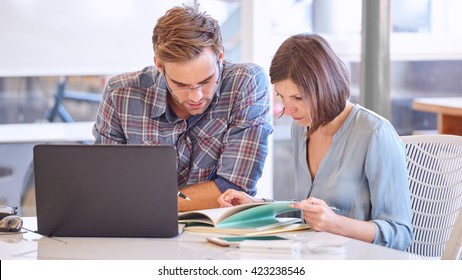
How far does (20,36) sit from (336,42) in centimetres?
168

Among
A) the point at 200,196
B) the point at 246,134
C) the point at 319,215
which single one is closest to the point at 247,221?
the point at 319,215

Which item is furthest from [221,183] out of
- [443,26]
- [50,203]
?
[443,26]

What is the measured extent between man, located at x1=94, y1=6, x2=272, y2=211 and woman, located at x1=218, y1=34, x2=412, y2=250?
0.30 metres

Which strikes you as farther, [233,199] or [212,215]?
[233,199]

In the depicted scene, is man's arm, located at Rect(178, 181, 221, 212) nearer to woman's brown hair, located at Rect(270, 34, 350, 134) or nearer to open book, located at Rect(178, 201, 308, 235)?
open book, located at Rect(178, 201, 308, 235)

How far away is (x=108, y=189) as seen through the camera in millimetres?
1917

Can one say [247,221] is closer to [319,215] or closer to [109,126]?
[319,215]

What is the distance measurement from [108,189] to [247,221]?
0.36m

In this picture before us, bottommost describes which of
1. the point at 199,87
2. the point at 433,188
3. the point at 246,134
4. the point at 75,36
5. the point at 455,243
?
the point at 455,243

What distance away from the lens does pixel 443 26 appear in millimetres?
4754

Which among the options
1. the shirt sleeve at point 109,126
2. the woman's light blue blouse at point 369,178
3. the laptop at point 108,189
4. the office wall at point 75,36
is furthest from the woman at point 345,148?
the office wall at point 75,36

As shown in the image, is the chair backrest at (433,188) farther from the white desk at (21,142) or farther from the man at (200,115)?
the white desk at (21,142)
